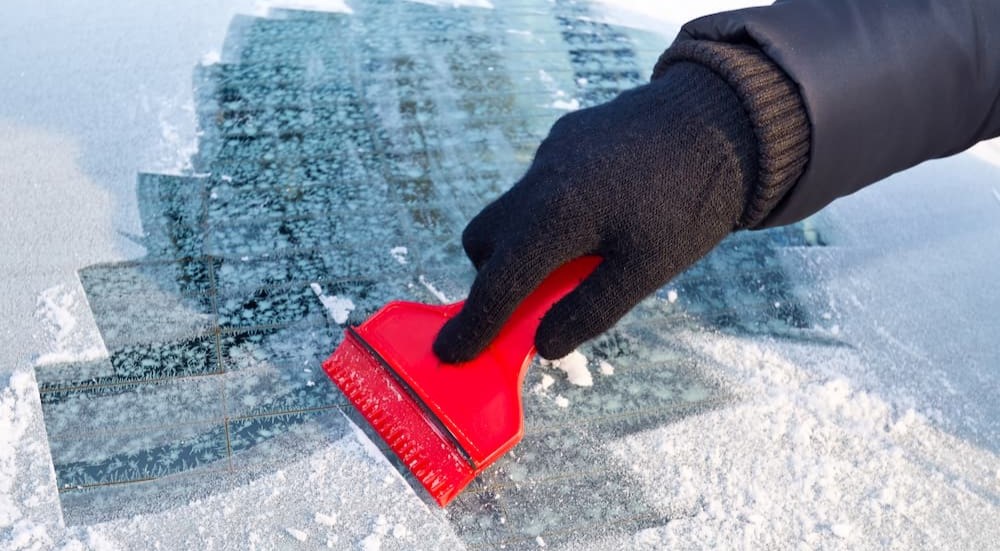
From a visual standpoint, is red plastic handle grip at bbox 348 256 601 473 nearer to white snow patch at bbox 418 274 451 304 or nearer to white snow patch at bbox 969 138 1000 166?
white snow patch at bbox 418 274 451 304

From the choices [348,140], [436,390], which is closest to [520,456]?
[436,390]

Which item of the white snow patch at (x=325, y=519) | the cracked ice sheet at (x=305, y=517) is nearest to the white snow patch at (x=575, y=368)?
the cracked ice sheet at (x=305, y=517)

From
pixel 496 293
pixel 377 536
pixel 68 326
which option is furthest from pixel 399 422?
pixel 68 326

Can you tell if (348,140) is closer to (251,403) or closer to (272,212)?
(272,212)

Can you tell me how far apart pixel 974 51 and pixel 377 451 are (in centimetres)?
133

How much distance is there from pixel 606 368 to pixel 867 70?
0.75 m

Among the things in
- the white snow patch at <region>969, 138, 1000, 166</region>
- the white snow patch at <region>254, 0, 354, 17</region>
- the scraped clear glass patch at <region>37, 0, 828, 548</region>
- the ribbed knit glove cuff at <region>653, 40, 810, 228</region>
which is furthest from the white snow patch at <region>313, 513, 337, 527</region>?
the white snow patch at <region>969, 138, 1000, 166</region>

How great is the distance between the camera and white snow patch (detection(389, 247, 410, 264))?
192 cm

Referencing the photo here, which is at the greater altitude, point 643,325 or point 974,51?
point 974,51

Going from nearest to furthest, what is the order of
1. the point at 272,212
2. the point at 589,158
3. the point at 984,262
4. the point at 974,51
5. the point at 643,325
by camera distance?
the point at 589,158
the point at 974,51
the point at 643,325
the point at 272,212
the point at 984,262

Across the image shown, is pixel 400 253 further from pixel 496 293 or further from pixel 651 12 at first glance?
pixel 651 12

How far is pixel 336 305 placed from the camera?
5.90 feet

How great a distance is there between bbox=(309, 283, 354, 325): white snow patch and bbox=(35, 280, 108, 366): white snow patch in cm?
43

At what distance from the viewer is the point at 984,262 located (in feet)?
6.95
